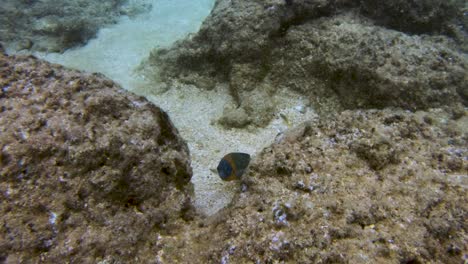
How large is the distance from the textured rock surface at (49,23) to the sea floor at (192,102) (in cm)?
39

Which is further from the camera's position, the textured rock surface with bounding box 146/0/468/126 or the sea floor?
the textured rock surface with bounding box 146/0/468/126

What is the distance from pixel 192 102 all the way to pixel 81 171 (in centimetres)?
335

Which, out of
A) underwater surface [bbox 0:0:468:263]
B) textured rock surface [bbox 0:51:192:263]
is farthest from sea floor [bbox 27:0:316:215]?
textured rock surface [bbox 0:51:192:263]

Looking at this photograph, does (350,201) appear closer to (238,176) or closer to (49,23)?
(238,176)

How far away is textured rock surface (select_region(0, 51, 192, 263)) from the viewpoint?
1.95 metres

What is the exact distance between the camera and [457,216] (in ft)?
6.15

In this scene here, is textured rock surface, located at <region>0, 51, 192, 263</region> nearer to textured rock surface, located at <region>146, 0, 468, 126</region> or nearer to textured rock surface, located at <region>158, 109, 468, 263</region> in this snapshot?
textured rock surface, located at <region>158, 109, 468, 263</region>

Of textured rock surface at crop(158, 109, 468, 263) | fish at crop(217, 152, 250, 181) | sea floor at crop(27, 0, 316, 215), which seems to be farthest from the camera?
sea floor at crop(27, 0, 316, 215)

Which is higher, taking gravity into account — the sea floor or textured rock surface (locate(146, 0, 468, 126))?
textured rock surface (locate(146, 0, 468, 126))

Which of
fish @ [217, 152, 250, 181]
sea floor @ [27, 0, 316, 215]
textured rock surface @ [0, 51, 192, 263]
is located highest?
textured rock surface @ [0, 51, 192, 263]

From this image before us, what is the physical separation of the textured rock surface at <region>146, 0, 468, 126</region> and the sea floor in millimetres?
253

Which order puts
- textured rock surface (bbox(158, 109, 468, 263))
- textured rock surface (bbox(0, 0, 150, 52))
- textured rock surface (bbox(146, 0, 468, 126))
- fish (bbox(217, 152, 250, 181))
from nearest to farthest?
textured rock surface (bbox(158, 109, 468, 263)), fish (bbox(217, 152, 250, 181)), textured rock surface (bbox(146, 0, 468, 126)), textured rock surface (bbox(0, 0, 150, 52))

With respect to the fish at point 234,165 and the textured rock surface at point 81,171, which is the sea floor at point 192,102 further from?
the textured rock surface at point 81,171

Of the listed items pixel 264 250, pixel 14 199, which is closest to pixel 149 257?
pixel 264 250
